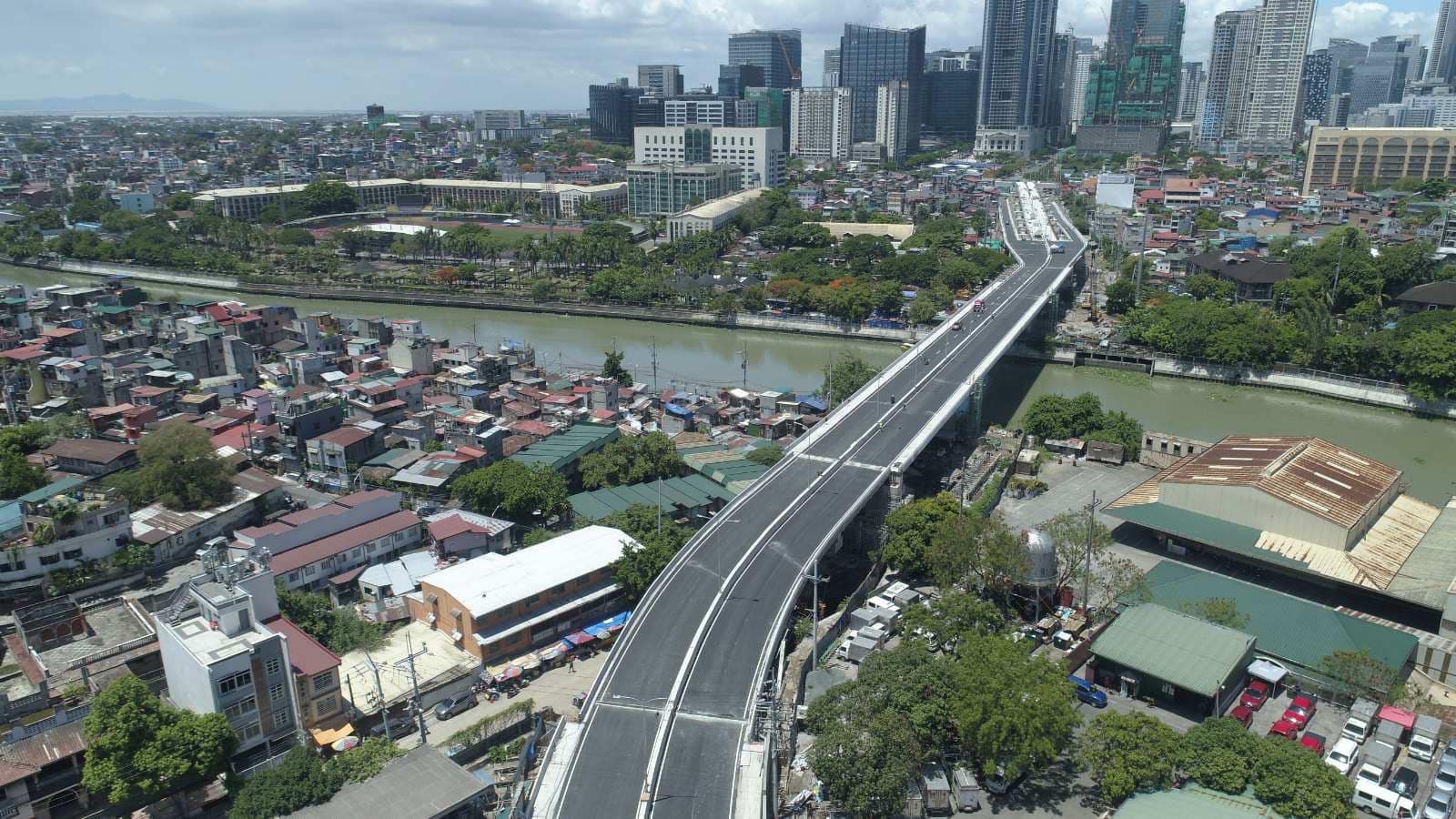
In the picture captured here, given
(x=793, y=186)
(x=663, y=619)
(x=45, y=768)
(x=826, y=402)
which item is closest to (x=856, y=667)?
(x=663, y=619)

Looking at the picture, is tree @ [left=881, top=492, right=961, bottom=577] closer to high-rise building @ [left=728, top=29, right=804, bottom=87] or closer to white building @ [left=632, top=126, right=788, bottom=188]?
white building @ [left=632, top=126, right=788, bottom=188]

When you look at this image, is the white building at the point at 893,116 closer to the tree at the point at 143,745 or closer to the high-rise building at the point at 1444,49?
the high-rise building at the point at 1444,49

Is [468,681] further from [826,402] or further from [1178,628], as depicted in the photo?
[826,402]

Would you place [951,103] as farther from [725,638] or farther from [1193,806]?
[1193,806]

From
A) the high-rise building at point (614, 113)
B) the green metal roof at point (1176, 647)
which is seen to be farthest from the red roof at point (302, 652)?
the high-rise building at point (614, 113)

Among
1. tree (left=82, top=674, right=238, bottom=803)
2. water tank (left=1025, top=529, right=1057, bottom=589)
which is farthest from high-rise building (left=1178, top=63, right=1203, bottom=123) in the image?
tree (left=82, top=674, right=238, bottom=803)

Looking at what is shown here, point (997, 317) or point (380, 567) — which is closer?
point (380, 567)
